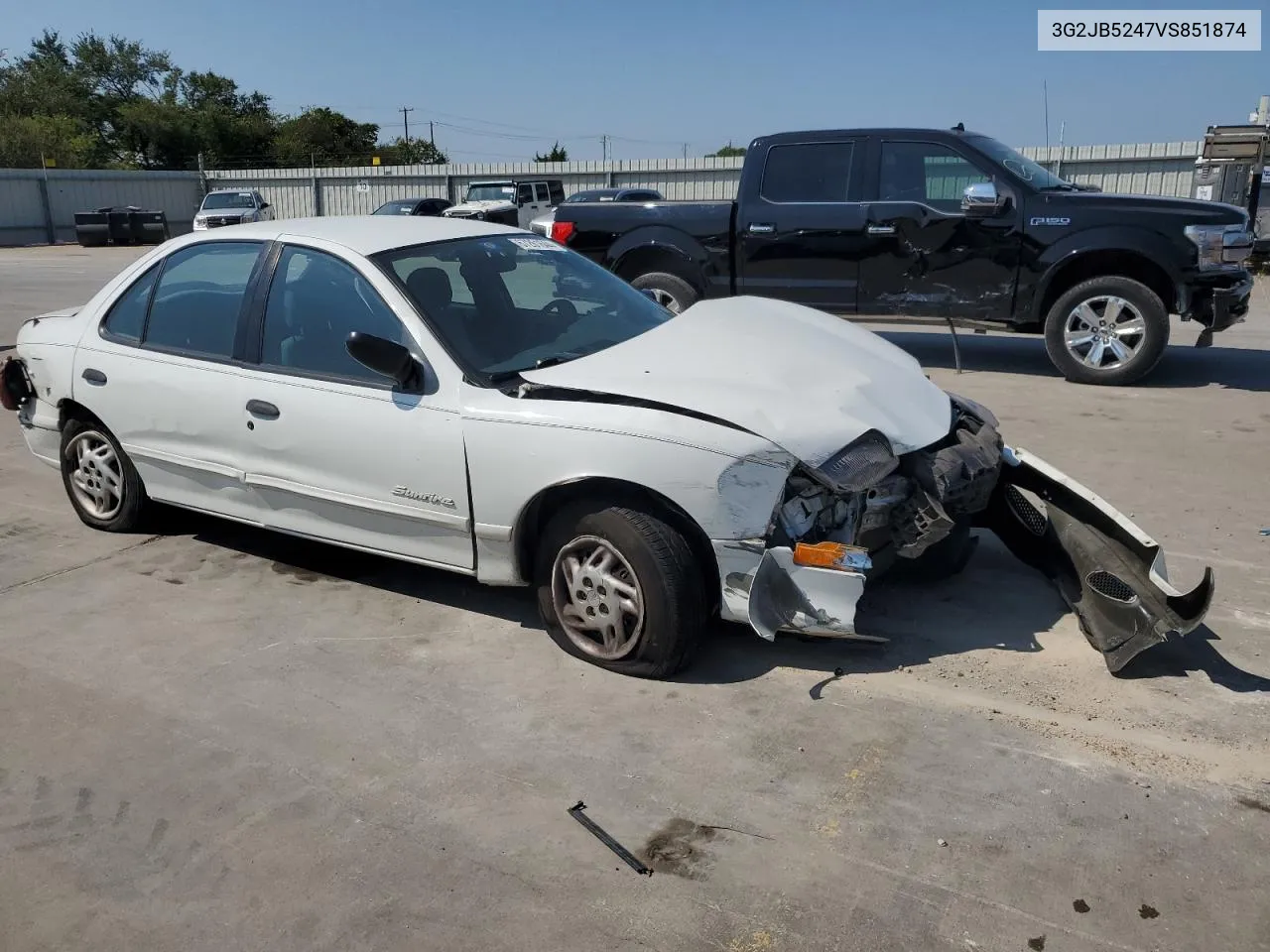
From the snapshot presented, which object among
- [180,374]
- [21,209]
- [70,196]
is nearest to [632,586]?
[180,374]

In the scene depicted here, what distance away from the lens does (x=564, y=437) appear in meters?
3.75

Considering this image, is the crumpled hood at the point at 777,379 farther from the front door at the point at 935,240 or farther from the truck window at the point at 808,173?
the truck window at the point at 808,173

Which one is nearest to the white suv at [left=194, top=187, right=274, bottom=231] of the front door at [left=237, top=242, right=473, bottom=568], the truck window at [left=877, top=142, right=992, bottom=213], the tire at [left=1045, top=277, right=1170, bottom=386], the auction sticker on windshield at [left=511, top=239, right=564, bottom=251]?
the truck window at [left=877, top=142, right=992, bottom=213]

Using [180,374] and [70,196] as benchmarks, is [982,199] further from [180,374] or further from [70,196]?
[70,196]

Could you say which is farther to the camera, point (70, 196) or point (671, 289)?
point (70, 196)

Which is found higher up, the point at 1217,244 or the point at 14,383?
the point at 1217,244

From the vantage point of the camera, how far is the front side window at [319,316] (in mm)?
4316

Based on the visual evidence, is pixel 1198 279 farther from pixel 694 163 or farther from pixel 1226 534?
pixel 694 163

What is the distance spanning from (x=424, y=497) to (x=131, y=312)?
219 centimetres

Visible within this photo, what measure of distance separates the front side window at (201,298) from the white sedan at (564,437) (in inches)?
0.6

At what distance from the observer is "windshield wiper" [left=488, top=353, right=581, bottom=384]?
408cm

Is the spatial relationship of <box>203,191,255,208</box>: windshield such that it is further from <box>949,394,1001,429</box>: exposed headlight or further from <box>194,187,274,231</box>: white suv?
<box>949,394,1001,429</box>: exposed headlight

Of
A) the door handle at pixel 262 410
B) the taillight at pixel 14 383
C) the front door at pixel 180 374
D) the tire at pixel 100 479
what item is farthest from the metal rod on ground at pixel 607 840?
the taillight at pixel 14 383

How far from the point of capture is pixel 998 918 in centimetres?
260
